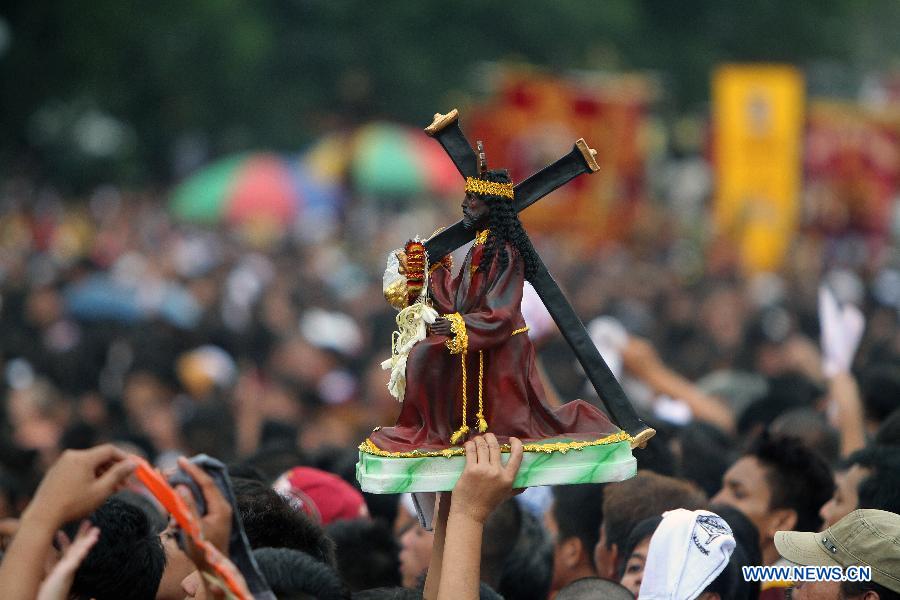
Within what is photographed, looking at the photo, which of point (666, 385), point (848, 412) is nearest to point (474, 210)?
point (848, 412)

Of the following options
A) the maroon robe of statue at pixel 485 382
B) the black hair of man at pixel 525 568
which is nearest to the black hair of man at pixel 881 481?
the black hair of man at pixel 525 568

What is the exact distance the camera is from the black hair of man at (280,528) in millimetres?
4512

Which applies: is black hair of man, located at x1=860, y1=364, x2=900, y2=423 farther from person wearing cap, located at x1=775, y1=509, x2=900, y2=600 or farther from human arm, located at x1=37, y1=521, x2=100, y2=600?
human arm, located at x1=37, y1=521, x2=100, y2=600

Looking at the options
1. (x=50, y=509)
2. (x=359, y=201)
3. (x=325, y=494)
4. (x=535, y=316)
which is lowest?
(x=325, y=494)

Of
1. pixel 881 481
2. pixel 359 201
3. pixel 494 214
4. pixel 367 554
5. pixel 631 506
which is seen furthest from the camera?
pixel 359 201

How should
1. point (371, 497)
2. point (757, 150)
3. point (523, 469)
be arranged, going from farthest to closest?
point (757, 150) → point (371, 497) → point (523, 469)

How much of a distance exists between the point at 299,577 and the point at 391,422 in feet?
14.0

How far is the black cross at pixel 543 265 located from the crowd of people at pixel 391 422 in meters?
0.42

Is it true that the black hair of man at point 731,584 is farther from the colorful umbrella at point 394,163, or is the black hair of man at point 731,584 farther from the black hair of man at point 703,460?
the colorful umbrella at point 394,163

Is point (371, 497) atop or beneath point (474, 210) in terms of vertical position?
beneath

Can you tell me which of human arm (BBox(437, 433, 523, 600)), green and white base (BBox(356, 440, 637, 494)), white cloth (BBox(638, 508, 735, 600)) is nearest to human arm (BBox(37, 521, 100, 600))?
green and white base (BBox(356, 440, 637, 494))

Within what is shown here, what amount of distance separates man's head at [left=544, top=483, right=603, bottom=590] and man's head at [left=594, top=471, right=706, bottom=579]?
27cm

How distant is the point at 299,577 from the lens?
394 cm

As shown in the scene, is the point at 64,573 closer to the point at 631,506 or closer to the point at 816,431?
the point at 631,506
